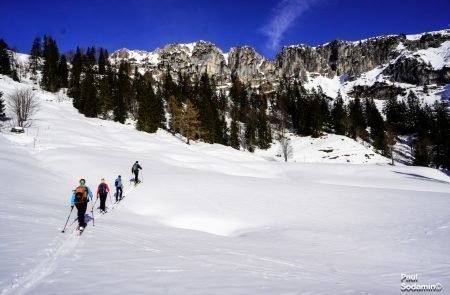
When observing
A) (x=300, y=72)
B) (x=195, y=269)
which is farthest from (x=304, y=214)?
(x=300, y=72)

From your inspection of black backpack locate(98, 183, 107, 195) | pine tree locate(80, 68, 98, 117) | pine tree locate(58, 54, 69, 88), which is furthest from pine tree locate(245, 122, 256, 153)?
black backpack locate(98, 183, 107, 195)

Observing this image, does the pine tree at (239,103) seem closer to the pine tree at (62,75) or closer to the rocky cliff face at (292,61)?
the rocky cliff face at (292,61)

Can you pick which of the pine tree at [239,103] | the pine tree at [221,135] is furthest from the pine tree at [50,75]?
the pine tree at [239,103]

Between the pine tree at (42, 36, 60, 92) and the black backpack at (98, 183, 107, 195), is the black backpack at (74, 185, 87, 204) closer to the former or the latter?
the black backpack at (98, 183, 107, 195)

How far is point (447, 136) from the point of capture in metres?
66.1

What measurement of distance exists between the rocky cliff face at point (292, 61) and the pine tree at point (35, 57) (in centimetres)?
5129

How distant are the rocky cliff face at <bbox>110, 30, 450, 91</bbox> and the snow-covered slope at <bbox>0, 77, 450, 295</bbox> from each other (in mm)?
136967

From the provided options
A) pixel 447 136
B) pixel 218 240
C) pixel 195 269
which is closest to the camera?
pixel 195 269

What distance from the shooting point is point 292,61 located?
7657 inches

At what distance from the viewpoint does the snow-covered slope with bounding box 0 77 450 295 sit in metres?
6.08

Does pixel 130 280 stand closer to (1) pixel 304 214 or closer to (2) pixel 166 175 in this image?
(1) pixel 304 214

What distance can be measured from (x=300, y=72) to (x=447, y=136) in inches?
5161

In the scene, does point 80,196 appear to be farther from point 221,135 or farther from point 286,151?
point 221,135

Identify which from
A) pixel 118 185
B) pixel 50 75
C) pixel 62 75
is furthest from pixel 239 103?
pixel 118 185
